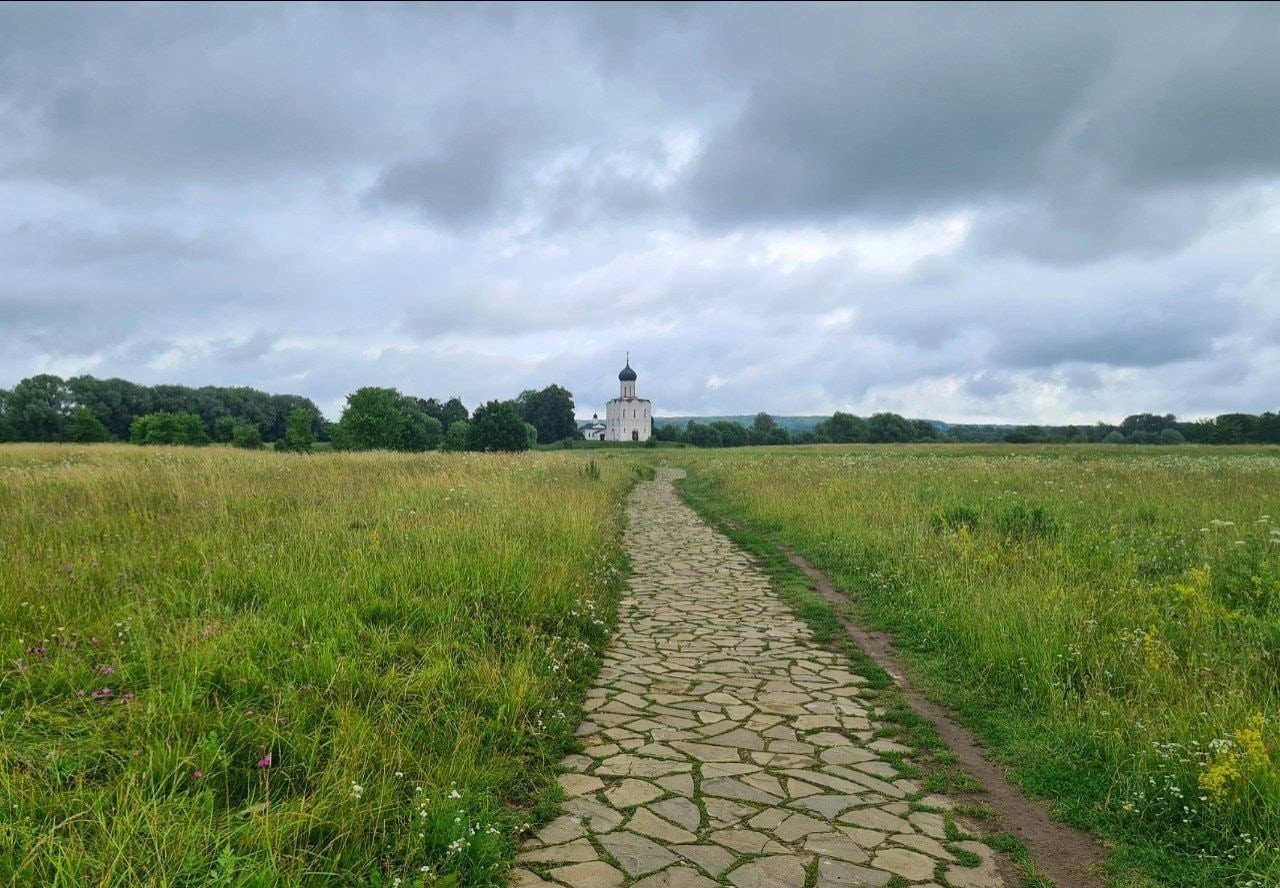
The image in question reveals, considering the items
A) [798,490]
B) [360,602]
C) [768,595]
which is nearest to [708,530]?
[798,490]

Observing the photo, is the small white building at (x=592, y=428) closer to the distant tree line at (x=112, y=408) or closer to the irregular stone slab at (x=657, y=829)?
the distant tree line at (x=112, y=408)

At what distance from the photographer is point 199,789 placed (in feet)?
11.0

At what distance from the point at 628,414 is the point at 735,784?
470 ft

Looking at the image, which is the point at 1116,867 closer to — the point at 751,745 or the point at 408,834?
the point at 751,745

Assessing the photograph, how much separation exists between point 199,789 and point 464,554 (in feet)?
14.0

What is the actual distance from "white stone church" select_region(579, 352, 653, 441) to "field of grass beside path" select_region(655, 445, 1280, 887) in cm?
13213

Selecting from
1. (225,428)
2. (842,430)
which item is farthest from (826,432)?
(225,428)

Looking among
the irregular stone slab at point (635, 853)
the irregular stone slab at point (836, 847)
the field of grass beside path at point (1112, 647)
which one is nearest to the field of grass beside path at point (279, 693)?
the irregular stone slab at point (635, 853)

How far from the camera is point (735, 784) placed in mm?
4148

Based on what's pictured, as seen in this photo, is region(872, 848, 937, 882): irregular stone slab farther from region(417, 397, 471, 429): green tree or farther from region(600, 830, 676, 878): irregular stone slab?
region(417, 397, 471, 429): green tree

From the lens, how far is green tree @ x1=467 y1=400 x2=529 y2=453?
168 feet

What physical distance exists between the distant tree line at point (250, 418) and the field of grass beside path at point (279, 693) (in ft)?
146

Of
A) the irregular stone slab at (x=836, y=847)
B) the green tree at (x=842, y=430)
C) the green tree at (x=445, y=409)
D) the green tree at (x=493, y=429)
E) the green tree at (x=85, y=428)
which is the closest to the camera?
the irregular stone slab at (x=836, y=847)

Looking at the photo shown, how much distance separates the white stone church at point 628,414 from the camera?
5753 inches
